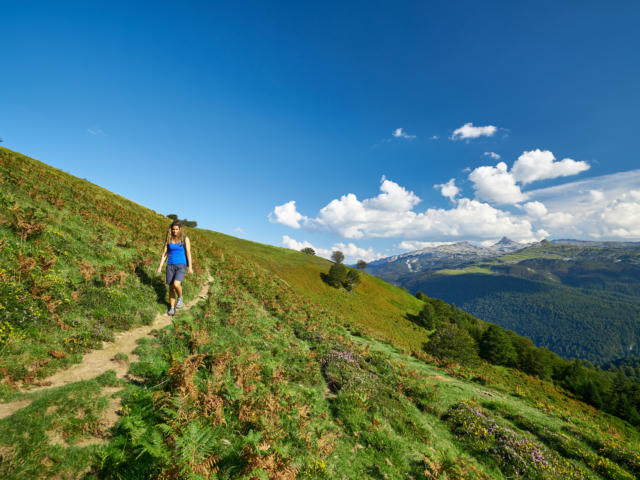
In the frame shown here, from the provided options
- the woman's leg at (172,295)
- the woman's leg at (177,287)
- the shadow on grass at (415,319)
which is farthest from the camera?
the shadow on grass at (415,319)

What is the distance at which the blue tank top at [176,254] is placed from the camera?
10.0m

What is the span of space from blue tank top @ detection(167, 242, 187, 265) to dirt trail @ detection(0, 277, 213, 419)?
92.8 inches

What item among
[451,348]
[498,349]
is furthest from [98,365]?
[498,349]

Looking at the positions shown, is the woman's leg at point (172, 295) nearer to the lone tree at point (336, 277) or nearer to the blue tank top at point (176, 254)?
the blue tank top at point (176, 254)

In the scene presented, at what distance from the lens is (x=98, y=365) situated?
21.6 feet

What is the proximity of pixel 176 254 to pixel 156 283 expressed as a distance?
9.87 ft

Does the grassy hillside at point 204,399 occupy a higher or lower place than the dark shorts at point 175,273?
lower

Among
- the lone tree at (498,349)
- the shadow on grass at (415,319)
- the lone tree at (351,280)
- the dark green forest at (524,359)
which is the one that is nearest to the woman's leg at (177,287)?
the dark green forest at (524,359)

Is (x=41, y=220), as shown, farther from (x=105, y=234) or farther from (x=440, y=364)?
(x=440, y=364)

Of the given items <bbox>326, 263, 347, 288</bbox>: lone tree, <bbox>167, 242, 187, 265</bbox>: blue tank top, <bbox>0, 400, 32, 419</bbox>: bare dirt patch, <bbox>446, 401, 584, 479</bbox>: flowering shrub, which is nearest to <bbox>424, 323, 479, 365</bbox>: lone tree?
<bbox>446, 401, 584, 479</bbox>: flowering shrub

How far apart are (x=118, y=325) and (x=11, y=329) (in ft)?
8.41

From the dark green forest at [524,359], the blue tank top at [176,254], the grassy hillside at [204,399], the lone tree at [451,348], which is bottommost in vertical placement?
the dark green forest at [524,359]

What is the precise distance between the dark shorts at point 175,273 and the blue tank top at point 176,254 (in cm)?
16

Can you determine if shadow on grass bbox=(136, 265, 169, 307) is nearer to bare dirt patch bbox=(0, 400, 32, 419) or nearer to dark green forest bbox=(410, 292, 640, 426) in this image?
bare dirt patch bbox=(0, 400, 32, 419)
